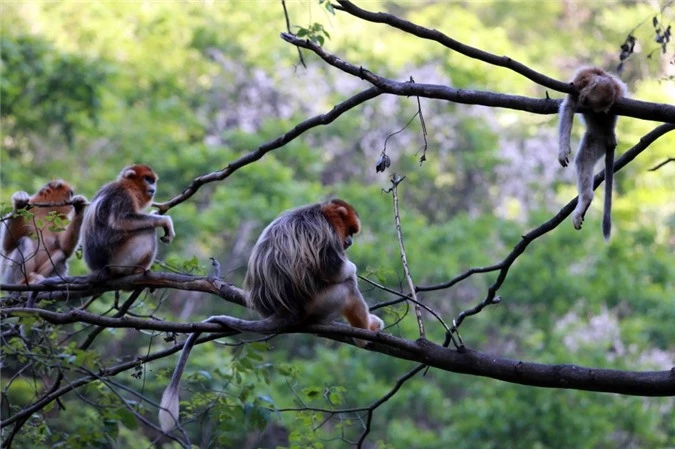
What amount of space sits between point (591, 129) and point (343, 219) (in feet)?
5.12

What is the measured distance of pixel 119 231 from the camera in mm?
6094

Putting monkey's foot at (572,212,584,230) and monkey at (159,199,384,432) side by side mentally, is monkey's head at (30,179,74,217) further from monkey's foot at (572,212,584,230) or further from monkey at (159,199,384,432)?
monkey's foot at (572,212,584,230)

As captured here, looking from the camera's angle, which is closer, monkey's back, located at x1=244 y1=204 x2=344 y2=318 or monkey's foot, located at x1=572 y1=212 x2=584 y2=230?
monkey's foot, located at x1=572 y1=212 x2=584 y2=230

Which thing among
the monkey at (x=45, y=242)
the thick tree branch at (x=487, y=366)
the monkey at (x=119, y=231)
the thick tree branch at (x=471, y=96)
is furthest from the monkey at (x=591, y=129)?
the monkey at (x=45, y=242)

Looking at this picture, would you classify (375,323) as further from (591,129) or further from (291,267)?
(591,129)

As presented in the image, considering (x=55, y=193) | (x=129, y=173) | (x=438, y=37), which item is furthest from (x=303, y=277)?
(x=55, y=193)

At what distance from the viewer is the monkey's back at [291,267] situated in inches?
194

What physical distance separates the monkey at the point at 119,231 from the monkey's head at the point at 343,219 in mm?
1182

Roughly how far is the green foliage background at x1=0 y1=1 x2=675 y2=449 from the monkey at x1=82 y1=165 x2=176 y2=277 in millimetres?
3393

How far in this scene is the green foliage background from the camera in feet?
43.1

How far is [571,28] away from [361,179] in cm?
1126

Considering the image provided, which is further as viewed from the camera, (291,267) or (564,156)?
(291,267)

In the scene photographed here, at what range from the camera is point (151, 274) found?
5.13 metres

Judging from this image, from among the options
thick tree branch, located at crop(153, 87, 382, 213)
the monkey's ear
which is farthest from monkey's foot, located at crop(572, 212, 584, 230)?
the monkey's ear
